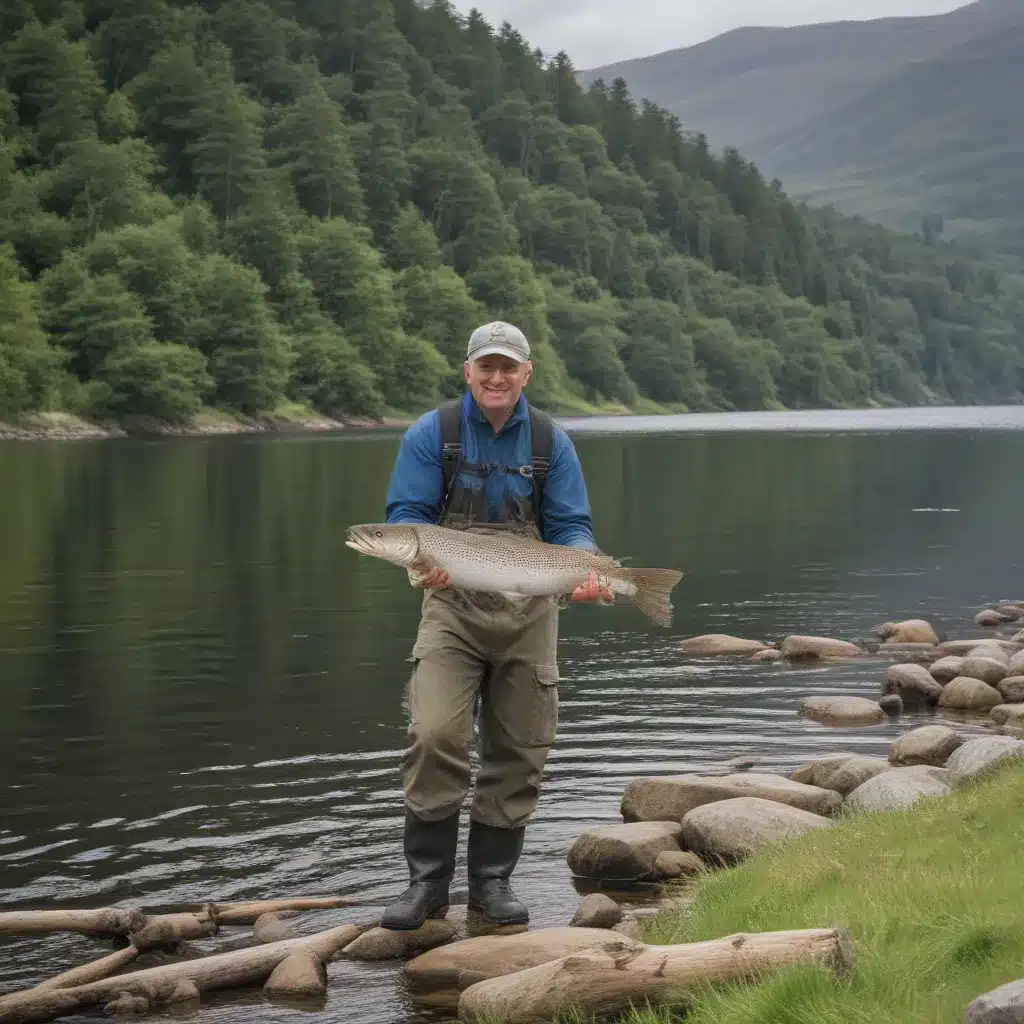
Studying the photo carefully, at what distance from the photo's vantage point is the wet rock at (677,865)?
12.2 m

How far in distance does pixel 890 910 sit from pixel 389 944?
3259 millimetres

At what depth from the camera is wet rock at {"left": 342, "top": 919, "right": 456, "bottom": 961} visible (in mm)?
10352

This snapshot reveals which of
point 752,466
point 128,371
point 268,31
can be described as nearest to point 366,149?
point 268,31

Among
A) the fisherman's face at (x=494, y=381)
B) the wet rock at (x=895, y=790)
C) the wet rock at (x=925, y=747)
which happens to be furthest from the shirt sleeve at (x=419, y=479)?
the wet rock at (x=925, y=747)

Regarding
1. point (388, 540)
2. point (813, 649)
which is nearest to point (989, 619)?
point (813, 649)

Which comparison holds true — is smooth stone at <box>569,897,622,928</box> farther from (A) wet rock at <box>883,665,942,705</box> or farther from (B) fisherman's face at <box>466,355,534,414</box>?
(A) wet rock at <box>883,665,942,705</box>

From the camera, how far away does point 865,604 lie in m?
30.1

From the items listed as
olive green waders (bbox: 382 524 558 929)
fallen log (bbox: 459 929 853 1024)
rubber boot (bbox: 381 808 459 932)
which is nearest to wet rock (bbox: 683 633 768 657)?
olive green waders (bbox: 382 524 558 929)

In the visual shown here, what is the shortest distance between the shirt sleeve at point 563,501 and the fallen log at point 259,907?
2992 mm

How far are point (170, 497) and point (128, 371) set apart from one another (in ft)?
176

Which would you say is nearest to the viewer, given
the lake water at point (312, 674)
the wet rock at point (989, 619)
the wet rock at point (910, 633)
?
the lake water at point (312, 674)

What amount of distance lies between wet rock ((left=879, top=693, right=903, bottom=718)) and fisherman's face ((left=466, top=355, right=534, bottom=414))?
10.4 meters

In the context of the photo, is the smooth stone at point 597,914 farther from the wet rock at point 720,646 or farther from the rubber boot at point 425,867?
the wet rock at point 720,646

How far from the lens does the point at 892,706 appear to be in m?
19.4
